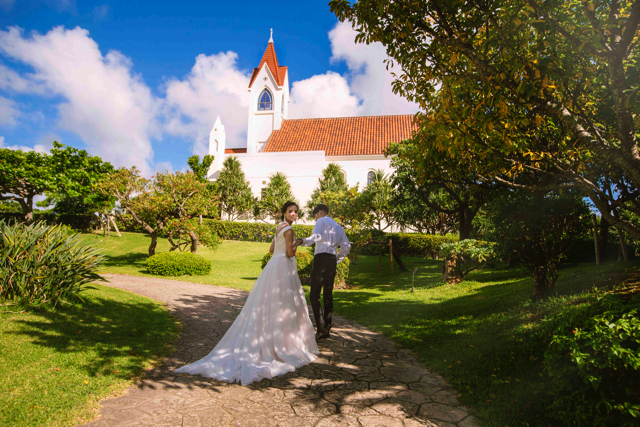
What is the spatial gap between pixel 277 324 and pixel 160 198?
1258 cm

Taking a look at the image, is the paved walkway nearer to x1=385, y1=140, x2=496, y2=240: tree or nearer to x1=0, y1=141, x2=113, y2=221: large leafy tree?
x1=385, y1=140, x2=496, y2=240: tree

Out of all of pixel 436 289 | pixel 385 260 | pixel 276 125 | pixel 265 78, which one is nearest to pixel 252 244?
pixel 385 260

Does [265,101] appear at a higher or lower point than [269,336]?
higher

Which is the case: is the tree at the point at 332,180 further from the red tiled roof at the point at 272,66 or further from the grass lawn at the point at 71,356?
the grass lawn at the point at 71,356

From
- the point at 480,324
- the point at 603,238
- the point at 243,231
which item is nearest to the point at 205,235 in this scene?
the point at 243,231

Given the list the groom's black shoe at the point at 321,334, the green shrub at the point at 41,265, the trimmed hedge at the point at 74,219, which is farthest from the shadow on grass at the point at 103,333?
the trimmed hedge at the point at 74,219

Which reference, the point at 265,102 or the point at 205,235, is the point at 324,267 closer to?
the point at 205,235

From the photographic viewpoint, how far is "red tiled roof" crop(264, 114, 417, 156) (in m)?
39.5

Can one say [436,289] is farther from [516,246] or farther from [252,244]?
[252,244]

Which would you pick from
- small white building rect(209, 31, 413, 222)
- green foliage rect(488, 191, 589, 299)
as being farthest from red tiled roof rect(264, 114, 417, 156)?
green foliage rect(488, 191, 589, 299)

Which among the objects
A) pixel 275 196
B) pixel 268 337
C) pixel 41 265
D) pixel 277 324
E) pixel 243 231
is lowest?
pixel 268 337

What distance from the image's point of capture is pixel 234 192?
36062mm

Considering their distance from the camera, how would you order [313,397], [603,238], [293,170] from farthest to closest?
[293,170] → [603,238] → [313,397]

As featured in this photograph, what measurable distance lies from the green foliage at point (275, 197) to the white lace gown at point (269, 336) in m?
26.9
